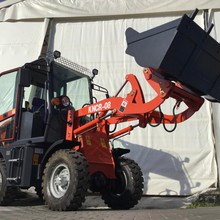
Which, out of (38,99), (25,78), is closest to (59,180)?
(38,99)

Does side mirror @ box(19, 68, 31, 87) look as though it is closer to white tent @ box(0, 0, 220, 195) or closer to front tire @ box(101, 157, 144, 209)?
front tire @ box(101, 157, 144, 209)

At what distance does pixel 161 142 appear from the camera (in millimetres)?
10703

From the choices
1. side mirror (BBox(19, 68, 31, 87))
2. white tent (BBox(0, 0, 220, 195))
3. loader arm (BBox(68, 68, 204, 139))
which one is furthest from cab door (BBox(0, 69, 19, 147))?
white tent (BBox(0, 0, 220, 195))

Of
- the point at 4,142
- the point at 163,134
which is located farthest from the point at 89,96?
the point at 163,134

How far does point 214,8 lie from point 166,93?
719cm

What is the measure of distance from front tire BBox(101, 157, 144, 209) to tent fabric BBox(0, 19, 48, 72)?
6712 millimetres

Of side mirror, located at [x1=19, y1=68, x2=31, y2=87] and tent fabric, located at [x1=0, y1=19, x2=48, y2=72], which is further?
tent fabric, located at [x1=0, y1=19, x2=48, y2=72]

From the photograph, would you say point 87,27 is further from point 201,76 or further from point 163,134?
point 201,76

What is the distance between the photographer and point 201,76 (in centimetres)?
544

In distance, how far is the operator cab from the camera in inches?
271

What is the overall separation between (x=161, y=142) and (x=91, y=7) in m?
5.15

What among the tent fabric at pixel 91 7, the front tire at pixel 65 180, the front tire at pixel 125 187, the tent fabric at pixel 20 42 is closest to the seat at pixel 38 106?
the front tire at pixel 65 180

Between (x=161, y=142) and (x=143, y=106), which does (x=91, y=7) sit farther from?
(x=143, y=106)

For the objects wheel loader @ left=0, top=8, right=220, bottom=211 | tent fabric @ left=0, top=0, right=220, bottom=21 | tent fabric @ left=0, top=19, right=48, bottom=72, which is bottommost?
wheel loader @ left=0, top=8, right=220, bottom=211
